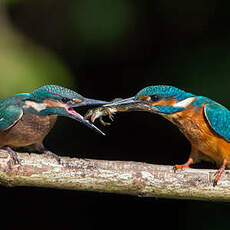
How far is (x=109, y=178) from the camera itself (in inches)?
97.2

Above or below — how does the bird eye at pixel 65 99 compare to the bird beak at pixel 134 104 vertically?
above

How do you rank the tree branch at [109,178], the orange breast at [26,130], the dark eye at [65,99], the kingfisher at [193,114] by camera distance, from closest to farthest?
the tree branch at [109,178]
the dark eye at [65,99]
the kingfisher at [193,114]
the orange breast at [26,130]

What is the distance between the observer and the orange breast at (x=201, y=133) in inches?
109

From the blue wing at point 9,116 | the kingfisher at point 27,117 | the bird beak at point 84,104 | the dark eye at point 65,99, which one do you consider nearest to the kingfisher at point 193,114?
the bird beak at point 84,104

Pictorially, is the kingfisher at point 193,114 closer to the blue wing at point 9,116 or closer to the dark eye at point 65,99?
the dark eye at point 65,99

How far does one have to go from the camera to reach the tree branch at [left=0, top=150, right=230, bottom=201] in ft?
8.10

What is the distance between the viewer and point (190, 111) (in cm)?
281

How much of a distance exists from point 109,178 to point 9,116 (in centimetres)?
83

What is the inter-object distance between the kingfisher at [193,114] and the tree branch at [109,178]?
0.60ft

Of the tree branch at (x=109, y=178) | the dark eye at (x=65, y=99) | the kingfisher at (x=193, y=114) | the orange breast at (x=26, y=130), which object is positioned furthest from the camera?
the orange breast at (x=26, y=130)

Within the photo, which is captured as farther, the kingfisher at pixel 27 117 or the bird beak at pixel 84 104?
the kingfisher at pixel 27 117

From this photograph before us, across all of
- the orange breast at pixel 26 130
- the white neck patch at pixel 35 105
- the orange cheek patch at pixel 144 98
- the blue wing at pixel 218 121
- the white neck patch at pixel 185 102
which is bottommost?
the orange breast at pixel 26 130

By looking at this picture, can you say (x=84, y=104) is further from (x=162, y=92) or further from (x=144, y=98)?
(x=162, y=92)

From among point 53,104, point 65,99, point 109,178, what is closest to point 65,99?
point 65,99
